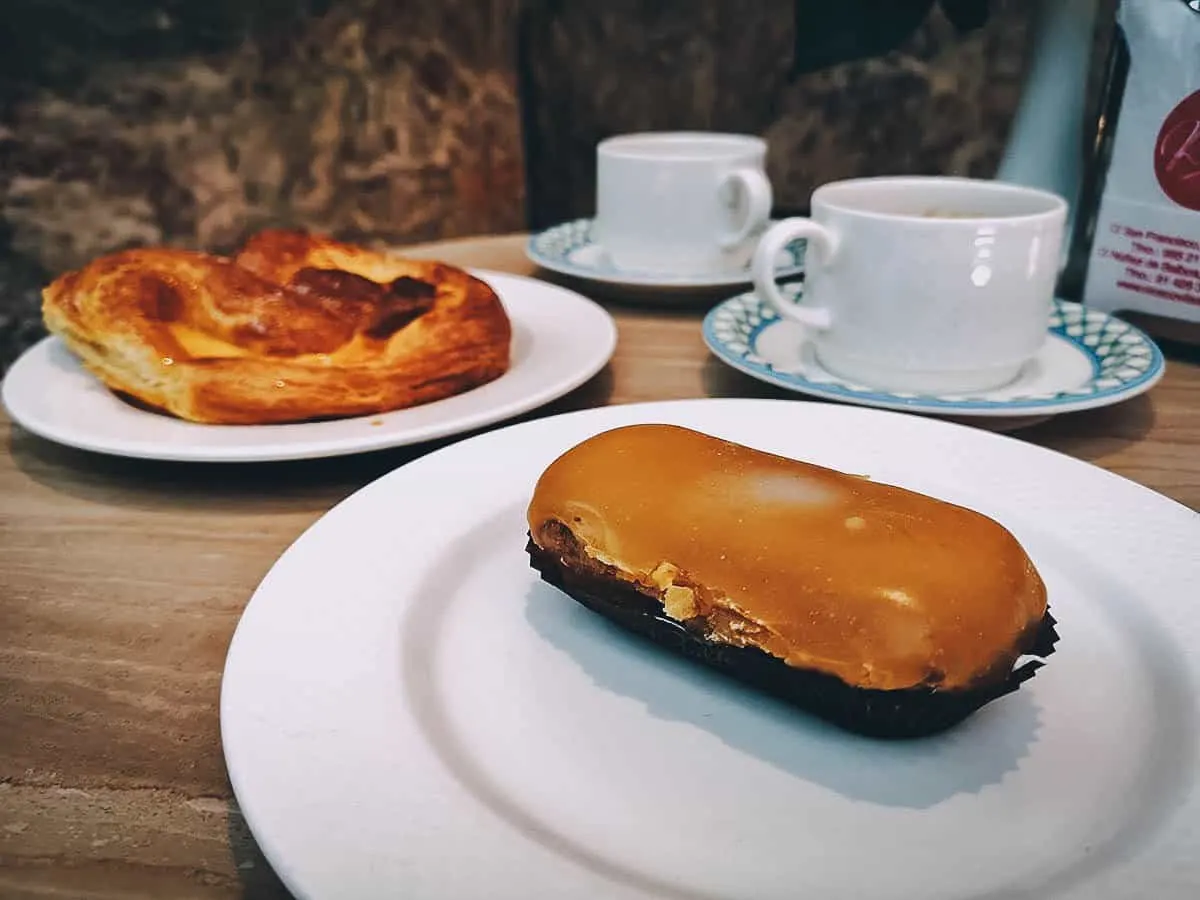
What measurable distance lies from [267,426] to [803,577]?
0.45 m

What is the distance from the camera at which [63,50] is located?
3.83 ft

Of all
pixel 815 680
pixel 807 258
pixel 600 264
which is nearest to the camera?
pixel 815 680

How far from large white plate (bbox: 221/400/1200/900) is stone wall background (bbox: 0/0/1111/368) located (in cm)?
92

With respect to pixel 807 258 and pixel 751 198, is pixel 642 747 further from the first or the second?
pixel 751 198

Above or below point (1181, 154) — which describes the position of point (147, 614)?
below

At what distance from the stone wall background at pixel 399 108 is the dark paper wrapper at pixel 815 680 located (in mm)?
1059

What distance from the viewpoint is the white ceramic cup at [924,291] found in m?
0.74

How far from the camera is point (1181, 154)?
0.84 meters

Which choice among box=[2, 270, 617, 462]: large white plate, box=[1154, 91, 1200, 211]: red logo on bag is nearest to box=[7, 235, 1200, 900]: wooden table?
box=[2, 270, 617, 462]: large white plate

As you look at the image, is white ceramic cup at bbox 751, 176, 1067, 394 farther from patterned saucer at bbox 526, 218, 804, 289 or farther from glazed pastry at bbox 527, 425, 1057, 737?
glazed pastry at bbox 527, 425, 1057, 737

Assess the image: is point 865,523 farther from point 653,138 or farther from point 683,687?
point 653,138

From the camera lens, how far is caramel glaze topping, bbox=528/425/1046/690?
40 centimetres

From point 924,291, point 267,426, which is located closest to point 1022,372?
point 924,291

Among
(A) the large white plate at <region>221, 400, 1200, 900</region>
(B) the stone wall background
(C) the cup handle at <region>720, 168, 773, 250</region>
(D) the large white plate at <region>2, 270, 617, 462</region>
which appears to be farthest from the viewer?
(B) the stone wall background
